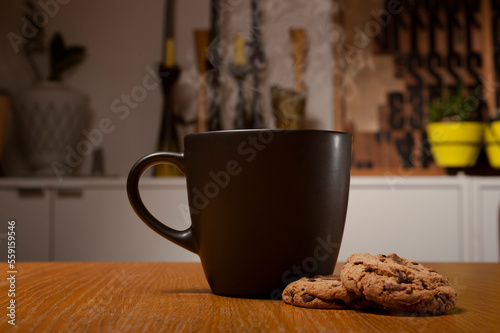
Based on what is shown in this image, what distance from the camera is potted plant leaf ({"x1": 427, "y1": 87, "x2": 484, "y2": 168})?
1986 mm

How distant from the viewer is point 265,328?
289 mm

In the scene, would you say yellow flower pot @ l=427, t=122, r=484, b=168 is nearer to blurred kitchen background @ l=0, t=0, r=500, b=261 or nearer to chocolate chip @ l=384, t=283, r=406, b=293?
blurred kitchen background @ l=0, t=0, r=500, b=261

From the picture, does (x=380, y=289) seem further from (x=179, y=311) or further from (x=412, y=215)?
(x=412, y=215)

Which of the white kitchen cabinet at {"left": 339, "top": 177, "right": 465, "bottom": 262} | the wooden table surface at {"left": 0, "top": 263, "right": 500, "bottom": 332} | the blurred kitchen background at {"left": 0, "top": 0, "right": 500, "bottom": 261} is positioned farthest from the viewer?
the blurred kitchen background at {"left": 0, "top": 0, "right": 500, "bottom": 261}

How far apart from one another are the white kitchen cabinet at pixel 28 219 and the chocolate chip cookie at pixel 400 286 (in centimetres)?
168

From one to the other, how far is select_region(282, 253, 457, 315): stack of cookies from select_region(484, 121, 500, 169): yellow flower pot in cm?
180

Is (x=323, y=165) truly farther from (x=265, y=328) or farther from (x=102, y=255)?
(x=102, y=255)

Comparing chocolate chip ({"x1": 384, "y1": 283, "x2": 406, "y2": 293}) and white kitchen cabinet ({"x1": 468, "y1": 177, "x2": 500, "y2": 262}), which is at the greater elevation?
chocolate chip ({"x1": 384, "y1": 283, "x2": 406, "y2": 293})

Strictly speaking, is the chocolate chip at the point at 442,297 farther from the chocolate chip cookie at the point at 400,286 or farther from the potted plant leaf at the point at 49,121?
the potted plant leaf at the point at 49,121

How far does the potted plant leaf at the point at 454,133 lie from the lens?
199 centimetres

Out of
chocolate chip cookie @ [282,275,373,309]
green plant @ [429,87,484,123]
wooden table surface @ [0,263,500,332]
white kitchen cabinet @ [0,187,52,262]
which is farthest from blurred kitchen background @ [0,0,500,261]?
chocolate chip cookie @ [282,275,373,309]

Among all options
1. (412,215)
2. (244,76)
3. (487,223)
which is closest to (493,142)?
(487,223)

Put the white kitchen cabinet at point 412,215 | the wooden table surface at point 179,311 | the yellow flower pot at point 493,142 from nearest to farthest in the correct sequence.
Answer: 1. the wooden table surface at point 179,311
2. the white kitchen cabinet at point 412,215
3. the yellow flower pot at point 493,142

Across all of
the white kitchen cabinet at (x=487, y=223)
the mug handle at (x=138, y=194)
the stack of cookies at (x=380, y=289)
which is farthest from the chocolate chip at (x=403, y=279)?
the white kitchen cabinet at (x=487, y=223)
